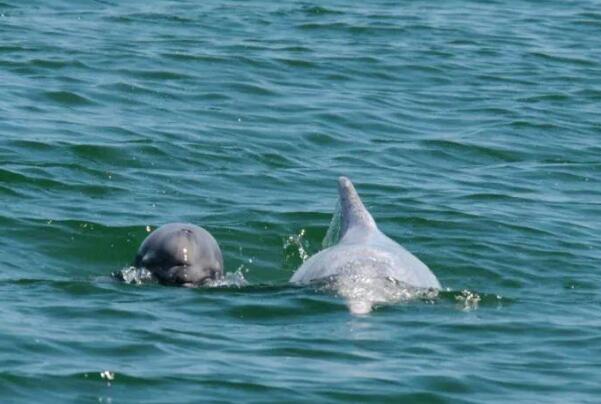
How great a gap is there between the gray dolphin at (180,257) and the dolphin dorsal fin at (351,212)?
4.10 ft

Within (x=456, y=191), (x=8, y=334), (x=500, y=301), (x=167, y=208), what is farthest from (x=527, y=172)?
(x=8, y=334)

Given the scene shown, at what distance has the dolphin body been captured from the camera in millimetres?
12289

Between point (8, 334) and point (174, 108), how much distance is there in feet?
30.1

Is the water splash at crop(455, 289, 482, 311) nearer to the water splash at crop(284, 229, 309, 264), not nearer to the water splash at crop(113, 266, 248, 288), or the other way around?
the water splash at crop(113, 266, 248, 288)

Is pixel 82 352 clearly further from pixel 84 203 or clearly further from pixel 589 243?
pixel 589 243

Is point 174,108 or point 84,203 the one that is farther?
point 174,108

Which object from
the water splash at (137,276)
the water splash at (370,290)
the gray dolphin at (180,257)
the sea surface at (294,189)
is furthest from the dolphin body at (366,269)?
the water splash at (137,276)

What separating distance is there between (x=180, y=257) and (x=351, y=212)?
1.65 metres

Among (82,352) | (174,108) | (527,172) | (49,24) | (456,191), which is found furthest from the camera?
(49,24)

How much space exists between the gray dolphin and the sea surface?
136 millimetres

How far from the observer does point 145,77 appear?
21.5 m

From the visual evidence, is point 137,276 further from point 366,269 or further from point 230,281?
point 366,269

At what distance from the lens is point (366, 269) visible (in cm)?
1246

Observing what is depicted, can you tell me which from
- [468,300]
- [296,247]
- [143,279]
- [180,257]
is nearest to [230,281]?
[180,257]
